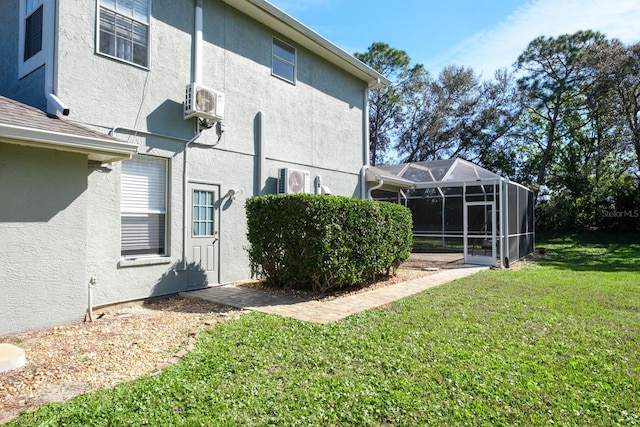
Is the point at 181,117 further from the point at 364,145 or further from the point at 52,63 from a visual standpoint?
the point at 364,145

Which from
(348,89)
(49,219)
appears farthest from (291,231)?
(348,89)

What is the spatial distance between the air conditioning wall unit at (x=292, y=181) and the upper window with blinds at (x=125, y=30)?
3.88 meters

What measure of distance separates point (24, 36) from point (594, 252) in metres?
21.8

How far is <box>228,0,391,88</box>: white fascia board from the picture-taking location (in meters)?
8.38

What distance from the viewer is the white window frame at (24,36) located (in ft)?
18.8

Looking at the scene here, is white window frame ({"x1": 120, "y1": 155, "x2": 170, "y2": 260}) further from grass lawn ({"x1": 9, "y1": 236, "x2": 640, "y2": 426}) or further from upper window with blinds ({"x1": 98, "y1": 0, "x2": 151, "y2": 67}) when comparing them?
grass lawn ({"x1": 9, "y1": 236, "x2": 640, "y2": 426})

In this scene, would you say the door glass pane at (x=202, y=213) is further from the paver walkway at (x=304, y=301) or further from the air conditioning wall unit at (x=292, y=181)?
the air conditioning wall unit at (x=292, y=181)

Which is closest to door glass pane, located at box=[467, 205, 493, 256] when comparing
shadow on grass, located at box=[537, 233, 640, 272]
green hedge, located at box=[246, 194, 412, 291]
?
shadow on grass, located at box=[537, 233, 640, 272]

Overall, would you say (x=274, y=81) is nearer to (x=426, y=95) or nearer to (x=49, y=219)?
(x=49, y=219)

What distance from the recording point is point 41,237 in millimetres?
4965

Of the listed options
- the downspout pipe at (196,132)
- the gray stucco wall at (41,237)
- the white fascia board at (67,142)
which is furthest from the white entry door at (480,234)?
the gray stucco wall at (41,237)

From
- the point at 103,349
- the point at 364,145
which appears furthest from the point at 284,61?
the point at 103,349

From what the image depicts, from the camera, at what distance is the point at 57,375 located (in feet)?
11.8

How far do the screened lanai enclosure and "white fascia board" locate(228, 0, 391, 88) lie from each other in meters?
3.53
